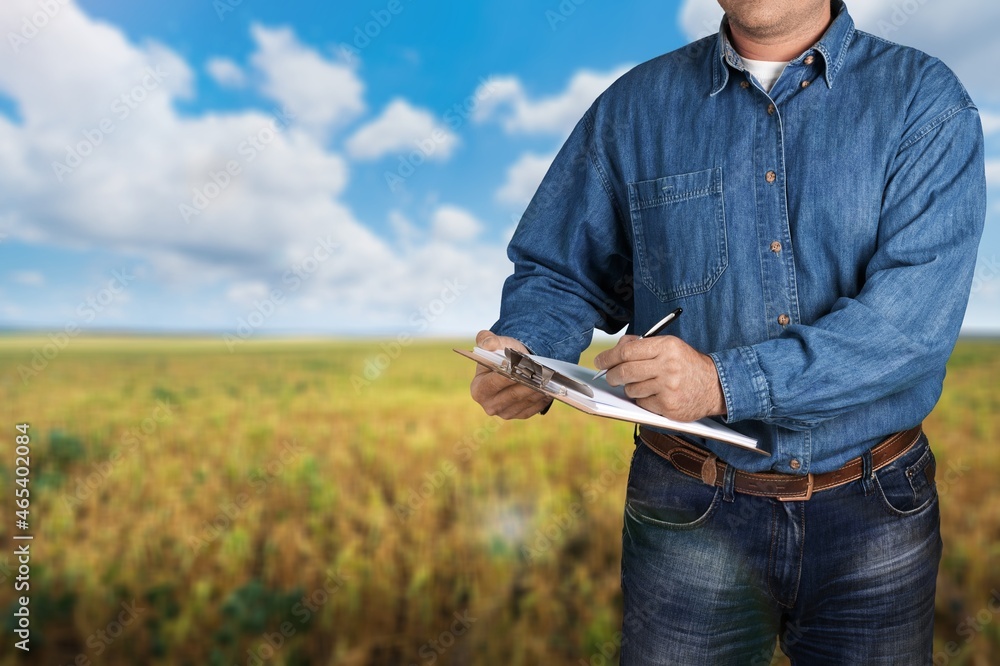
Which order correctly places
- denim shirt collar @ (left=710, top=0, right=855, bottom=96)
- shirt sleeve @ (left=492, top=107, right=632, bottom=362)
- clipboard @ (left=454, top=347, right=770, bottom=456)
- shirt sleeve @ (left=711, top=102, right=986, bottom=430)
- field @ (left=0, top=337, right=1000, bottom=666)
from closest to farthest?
clipboard @ (left=454, top=347, right=770, bottom=456), shirt sleeve @ (left=711, top=102, right=986, bottom=430), denim shirt collar @ (left=710, top=0, right=855, bottom=96), shirt sleeve @ (left=492, top=107, right=632, bottom=362), field @ (left=0, top=337, right=1000, bottom=666)

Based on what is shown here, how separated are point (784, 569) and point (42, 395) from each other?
3940mm

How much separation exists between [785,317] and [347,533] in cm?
226

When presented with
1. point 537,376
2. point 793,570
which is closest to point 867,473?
point 793,570

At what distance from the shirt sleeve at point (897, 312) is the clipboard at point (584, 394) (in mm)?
73

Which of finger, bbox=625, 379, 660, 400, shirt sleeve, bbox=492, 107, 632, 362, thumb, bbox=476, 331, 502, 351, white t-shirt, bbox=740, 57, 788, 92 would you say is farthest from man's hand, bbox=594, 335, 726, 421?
white t-shirt, bbox=740, 57, 788, 92

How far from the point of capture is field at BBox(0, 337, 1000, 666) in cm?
303

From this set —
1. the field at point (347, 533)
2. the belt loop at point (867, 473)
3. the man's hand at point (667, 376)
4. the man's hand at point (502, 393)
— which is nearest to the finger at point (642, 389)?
the man's hand at point (667, 376)

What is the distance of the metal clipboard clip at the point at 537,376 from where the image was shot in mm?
1276

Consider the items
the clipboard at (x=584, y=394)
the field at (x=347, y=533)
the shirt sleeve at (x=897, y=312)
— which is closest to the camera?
the clipboard at (x=584, y=394)

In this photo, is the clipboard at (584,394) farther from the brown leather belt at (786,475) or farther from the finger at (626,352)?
the brown leather belt at (786,475)

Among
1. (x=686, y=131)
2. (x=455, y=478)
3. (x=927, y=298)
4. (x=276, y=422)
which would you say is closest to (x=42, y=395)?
(x=276, y=422)

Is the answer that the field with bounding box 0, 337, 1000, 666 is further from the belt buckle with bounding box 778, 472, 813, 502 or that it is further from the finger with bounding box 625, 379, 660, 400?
the finger with bounding box 625, 379, 660, 400

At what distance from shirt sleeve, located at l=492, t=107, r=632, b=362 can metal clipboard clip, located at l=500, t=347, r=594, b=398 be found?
0.38 meters

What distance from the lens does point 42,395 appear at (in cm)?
434
